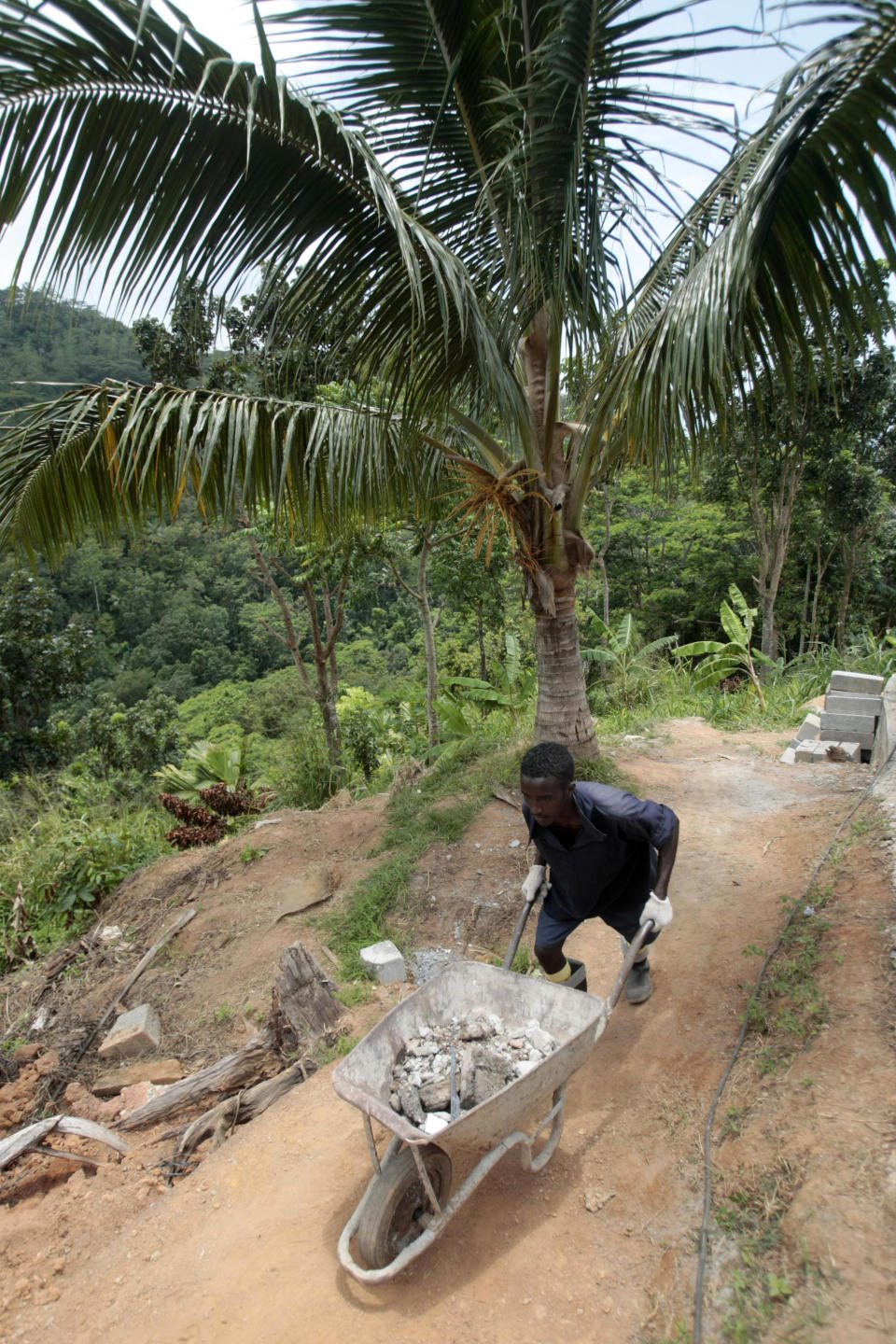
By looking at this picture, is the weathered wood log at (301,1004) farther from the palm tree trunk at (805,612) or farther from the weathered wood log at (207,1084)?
the palm tree trunk at (805,612)

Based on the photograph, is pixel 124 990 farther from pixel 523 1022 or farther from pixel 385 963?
pixel 523 1022

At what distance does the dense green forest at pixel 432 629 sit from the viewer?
7043 mm

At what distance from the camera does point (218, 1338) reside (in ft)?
7.56

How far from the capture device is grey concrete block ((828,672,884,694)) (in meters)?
7.22

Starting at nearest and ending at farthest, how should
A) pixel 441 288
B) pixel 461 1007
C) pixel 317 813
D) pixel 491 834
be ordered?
pixel 461 1007 < pixel 441 288 < pixel 491 834 < pixel 317 813

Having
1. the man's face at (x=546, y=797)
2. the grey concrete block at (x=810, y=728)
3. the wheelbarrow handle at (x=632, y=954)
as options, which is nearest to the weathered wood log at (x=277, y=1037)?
the wheelbarrow handle at (x=632, y=954)

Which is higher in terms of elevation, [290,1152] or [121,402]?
[121,402]

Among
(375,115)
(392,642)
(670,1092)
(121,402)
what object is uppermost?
(375,115)

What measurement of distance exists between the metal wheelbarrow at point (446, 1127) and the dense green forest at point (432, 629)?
8.23 ft

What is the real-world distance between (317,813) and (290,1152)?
4.29m

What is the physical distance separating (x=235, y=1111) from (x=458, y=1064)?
62.3 inches

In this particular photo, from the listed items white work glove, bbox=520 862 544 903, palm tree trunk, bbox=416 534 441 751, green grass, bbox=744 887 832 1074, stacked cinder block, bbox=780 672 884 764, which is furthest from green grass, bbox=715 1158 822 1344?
palm tree trunk, bbox=416 534 441 751

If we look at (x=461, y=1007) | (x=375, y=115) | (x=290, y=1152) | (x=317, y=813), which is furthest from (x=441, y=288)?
(x=317, y=813)

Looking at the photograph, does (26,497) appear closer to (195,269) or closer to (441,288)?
(195,269)
